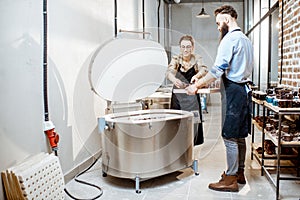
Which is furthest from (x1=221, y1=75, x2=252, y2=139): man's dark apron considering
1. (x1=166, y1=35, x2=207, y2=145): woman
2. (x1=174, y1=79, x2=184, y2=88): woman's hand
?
(x1=166, y1=35, x2=207, y2=145): woman

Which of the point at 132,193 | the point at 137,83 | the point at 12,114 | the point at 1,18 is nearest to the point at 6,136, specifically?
the point at 12,114

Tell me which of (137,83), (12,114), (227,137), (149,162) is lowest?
(149,162)

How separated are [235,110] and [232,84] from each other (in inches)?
8.2

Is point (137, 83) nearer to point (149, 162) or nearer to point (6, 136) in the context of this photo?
point (149, 162)

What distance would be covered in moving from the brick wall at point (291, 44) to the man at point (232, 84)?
0.78 m

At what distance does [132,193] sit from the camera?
8.41 feet

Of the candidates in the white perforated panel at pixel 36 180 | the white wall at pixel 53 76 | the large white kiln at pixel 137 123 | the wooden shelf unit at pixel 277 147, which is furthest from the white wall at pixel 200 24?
the white perforated panel at pixel 36 180

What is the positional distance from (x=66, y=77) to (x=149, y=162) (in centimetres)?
106

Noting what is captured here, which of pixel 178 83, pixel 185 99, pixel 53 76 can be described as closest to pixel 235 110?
pixel 178 83

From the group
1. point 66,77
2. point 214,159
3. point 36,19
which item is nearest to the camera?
point 36,19

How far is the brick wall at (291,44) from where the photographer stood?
301 centimetres

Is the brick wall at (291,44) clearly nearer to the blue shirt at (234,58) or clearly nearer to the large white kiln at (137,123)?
the blue shirt at (234,58)

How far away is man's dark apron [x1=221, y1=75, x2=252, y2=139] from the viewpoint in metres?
2.48

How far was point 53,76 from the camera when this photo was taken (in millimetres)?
2559
